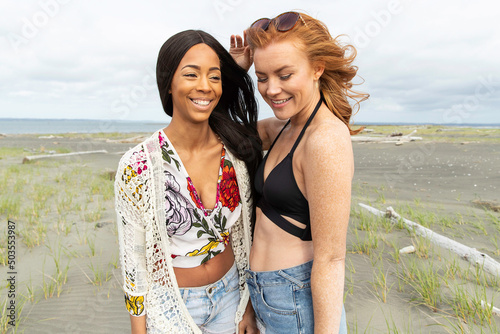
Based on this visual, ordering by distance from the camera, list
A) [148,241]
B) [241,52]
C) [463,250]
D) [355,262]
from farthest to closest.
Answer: [355,262] < [463,250] < [241,52] < [148,241]

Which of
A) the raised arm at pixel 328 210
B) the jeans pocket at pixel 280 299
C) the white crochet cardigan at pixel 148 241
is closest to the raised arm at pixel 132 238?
the white crochet cardigan at pixel 148 241

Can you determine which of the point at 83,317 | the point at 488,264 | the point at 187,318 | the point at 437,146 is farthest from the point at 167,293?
the point at 437,146

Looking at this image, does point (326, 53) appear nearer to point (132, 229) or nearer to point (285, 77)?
point (285, 77)

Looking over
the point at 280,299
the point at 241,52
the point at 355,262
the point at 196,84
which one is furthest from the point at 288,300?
the point at 355,262

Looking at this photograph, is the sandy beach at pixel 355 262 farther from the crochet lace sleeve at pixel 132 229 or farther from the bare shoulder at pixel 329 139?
the bare shoulder at pixel 329 139

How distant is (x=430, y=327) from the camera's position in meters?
2.66

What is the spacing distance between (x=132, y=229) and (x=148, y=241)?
106 mm

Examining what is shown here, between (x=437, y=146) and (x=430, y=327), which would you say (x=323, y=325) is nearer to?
(x=430, y=327)

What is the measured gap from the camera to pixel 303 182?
1.48 meters

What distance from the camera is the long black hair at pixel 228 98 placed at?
70.9 inches

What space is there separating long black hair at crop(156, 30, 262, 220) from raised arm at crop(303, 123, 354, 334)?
0.66 meters

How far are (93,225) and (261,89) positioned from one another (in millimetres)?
4492

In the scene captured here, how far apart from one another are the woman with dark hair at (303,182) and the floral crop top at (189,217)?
24 cm

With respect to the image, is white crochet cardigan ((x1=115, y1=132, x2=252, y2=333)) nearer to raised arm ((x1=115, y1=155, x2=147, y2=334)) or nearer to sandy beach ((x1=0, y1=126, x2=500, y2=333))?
raised arm ((x1=115, y1=155, x2=147, y2=334))
